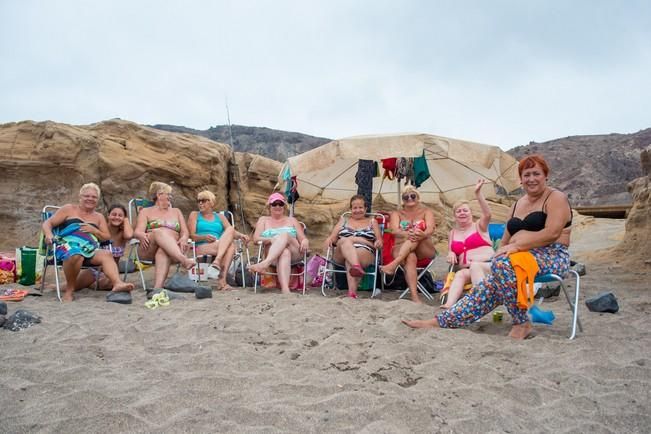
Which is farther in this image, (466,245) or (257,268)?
(257,268)

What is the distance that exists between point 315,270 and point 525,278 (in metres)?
2.82

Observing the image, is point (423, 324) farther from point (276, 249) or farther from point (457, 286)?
point (276, 249)

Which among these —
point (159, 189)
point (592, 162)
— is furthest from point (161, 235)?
point (592, 162)

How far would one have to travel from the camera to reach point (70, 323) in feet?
10.2

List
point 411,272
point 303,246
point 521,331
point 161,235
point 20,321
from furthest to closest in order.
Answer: point 303,246 < point 161,235 < point 411,272 < point 20,321 < point 521,331

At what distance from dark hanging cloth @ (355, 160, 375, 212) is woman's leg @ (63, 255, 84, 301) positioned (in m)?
3.31

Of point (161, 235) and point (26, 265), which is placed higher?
point (161, 235)

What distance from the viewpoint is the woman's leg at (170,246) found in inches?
177

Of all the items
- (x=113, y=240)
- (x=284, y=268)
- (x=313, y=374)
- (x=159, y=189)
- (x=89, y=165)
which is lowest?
(x=313, y=374)

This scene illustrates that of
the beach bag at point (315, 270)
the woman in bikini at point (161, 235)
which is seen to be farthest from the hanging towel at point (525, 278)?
the woman in bikini at point (161, 235)

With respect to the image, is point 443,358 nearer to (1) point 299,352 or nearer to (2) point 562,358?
(2) point 562,358

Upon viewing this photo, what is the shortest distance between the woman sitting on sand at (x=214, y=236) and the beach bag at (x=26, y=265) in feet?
5.83

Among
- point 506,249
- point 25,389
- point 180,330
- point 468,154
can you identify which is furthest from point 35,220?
point 506,249

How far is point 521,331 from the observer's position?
2.85 meters
